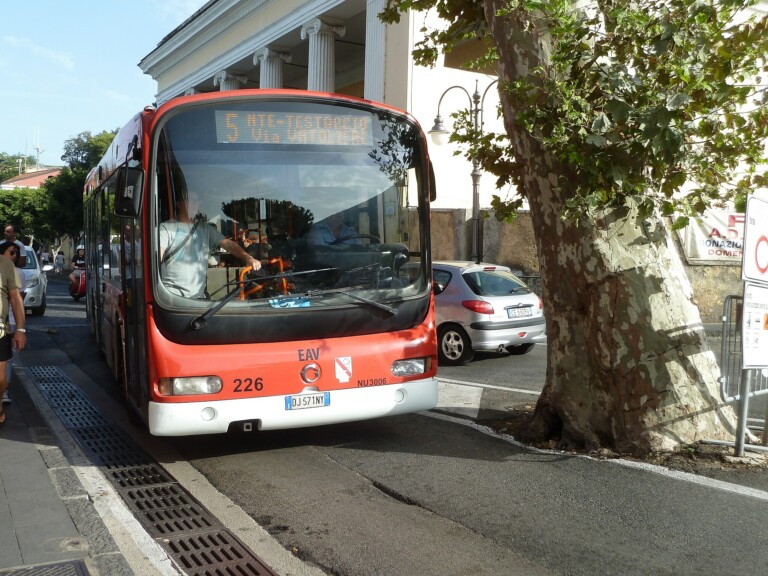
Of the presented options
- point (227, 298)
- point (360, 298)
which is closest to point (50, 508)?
point (227, 298)

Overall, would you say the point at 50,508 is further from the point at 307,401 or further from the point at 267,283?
the point at 267,283

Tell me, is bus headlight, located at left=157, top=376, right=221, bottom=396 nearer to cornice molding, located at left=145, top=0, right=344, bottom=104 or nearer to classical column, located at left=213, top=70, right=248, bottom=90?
cornice molding, located at left=145, top=0, right=344, bottom=104

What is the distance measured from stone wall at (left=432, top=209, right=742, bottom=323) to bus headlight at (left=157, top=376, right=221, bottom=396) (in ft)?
38.2

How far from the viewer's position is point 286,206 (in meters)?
6.34

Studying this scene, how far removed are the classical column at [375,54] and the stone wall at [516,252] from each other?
472 cm

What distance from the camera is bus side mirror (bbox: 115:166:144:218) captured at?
5.99m

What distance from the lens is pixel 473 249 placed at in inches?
737

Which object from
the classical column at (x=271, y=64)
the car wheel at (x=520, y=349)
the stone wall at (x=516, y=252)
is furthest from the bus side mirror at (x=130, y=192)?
the classical column at (x=271, y=64)

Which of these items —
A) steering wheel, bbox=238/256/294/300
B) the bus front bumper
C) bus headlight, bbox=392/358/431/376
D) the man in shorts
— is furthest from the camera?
the man in shorts

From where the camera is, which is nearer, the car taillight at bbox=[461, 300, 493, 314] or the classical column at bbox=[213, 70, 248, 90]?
the car taillight at bbox=[461, 300, 493, 314]

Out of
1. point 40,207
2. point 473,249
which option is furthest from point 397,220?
point 40,207

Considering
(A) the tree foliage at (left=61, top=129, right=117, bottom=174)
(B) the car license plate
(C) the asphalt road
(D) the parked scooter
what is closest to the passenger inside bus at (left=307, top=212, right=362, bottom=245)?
(C) the asphalt road

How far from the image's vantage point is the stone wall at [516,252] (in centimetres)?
1778

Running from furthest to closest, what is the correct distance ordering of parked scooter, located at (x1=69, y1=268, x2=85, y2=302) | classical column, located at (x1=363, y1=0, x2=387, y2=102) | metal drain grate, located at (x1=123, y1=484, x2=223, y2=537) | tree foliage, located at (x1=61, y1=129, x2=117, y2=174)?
1. tree foliage, located at (x1=61, y1=129, x2=117, y2=174)
2. parked scooter, located at (x1=69, y1=268, x2=85, y2=302)
3. classical column, located at (x1=363, y1=0, x2=387, y2=102)
4. metal drain grate, located at (x1=123, y1=484, x2=223, y2=537)
